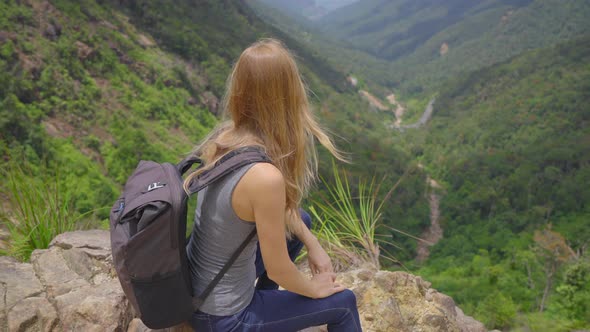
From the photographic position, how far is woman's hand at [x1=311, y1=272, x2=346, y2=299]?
184cm

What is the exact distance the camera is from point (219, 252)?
1694 millimetres

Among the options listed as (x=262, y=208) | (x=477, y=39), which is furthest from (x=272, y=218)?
(x=477, y=39)

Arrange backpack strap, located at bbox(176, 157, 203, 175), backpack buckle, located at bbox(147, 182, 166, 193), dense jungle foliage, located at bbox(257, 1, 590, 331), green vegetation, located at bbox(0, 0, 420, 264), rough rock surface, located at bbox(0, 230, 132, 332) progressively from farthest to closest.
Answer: dense jungle foliage, located at bbox(257, 1, 590, 331), green vegetation, located at bbox(0, 0, 420, 264), rough rock surface, located at bbox(0, 230, 132, 332), backpack strap, located at bbox(176, 157, 203, 175), backpack buckle, located at bbox(147, 182, 166, 193)

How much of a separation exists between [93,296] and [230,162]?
1.26 meters

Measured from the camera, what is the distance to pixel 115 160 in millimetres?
19797

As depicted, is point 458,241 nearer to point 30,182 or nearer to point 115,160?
point 115,160

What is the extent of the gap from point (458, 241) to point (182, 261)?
3923 cm

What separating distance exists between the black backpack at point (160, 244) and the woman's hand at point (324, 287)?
399 mm

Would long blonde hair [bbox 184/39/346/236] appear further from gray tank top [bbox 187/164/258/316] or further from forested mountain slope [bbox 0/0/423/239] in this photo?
forested mountain slope [bbox 0/0/423/239]

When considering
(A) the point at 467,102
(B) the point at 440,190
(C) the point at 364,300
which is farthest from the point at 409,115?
(C) the point at 364,300

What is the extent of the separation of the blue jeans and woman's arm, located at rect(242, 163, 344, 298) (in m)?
0.12

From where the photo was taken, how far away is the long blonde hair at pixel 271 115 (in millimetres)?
1601

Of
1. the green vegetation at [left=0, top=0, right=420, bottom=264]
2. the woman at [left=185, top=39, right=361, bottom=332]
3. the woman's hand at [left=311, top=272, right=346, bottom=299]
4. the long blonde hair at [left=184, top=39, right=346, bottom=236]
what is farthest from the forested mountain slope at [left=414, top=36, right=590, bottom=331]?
the green vegetation at [left=0, top=0, right=420, bottom=264]

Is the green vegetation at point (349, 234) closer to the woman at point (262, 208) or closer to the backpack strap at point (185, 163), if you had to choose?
the woman at point (262, 208)
